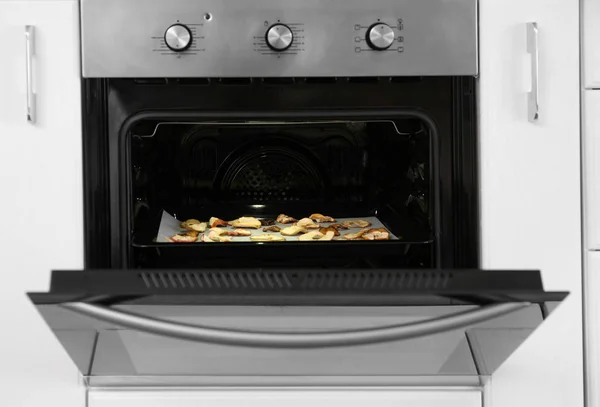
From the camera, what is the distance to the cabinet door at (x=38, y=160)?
45.6 inches

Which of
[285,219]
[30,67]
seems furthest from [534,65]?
[30,67]

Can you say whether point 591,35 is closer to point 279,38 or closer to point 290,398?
point 279,38

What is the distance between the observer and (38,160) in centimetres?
117

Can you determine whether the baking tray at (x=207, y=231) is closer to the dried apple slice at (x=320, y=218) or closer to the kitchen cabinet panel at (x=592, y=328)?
the dried apple slice at (x=320, y=218)

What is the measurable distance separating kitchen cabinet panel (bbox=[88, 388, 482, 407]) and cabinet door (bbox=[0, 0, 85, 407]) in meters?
0.20

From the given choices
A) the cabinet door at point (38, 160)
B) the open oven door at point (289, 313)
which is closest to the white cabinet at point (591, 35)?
the open oven door at point (289, 313)

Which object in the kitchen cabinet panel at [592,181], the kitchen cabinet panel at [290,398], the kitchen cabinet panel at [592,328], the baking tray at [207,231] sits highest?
the kitchen cabinet panel at [592,181]

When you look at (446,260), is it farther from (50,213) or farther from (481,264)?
(50,213)

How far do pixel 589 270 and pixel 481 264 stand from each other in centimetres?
18

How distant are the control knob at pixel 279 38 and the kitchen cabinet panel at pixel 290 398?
57 centimetres

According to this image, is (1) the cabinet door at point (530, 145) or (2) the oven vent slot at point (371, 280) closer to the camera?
(2) the oven vent slot at point (371, 280)

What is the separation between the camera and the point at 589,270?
121 cm

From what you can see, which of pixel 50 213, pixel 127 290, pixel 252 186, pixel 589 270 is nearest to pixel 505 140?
pixel 589 270

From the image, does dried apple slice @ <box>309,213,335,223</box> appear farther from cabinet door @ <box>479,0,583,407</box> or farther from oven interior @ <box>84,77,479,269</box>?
cabinet door @ <box>479,0,583,407</box>
